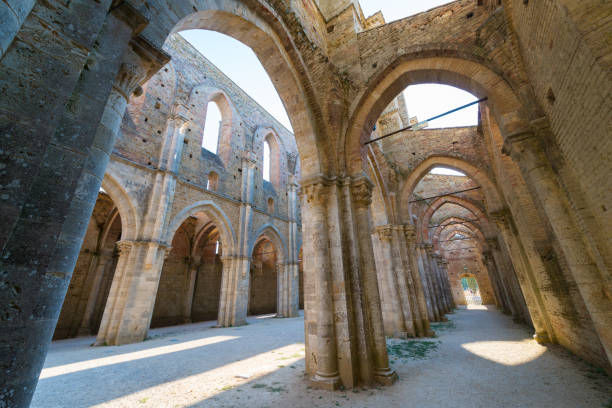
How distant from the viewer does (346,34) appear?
259 inches

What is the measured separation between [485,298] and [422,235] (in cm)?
1599

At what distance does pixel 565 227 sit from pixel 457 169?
706 centimetres

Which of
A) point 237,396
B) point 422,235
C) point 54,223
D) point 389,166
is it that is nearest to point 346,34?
point 389,166

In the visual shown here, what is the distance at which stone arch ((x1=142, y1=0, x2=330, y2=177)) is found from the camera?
350 cm

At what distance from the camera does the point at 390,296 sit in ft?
25.0

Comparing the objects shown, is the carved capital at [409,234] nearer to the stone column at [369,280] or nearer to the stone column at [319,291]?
the stone column at [369,280]

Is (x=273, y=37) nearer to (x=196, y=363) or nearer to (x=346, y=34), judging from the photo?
(x=346, y=34)

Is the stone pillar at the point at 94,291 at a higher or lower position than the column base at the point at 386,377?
higher

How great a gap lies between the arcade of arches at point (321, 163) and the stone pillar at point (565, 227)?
0.06ft

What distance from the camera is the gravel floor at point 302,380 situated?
311 centimetres

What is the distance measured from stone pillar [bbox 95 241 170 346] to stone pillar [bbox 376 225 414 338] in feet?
27.1

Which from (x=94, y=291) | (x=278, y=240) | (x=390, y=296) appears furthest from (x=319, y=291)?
(x=94, y=291)

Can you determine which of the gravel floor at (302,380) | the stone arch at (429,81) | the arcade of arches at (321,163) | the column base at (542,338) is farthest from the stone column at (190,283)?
the column base at (542,338)

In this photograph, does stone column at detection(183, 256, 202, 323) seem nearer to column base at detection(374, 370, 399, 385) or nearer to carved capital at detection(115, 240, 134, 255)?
carved capital at detection(115, 240, 134, 255)
